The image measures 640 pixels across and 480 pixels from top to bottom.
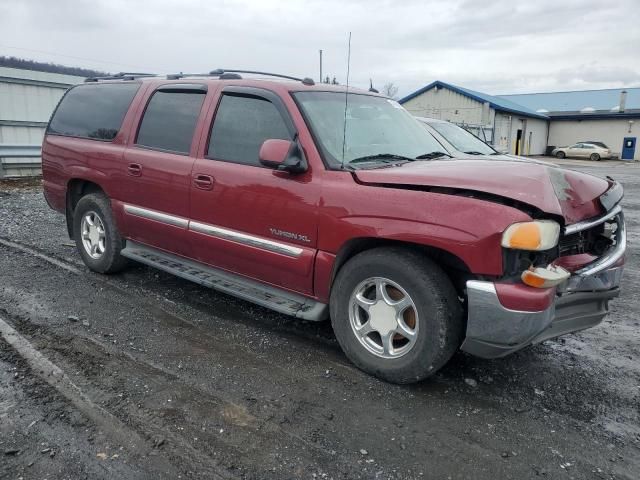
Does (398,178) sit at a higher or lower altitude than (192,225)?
higher

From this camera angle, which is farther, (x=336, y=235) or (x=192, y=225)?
(x=192, y=225)

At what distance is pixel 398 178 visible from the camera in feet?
10.4

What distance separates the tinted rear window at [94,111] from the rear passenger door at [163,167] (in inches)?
15.7

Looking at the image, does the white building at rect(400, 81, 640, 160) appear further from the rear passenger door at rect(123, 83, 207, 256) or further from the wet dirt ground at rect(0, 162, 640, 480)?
the wet dirt ground at rect(0, 162, 640, 480)

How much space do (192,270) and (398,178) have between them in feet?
7.03

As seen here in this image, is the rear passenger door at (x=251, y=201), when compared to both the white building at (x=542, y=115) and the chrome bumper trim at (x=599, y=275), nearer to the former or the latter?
the chrome bumper trim at (x=599, y=275)

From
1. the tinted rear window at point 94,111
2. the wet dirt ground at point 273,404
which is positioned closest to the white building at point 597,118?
the wet dirt ground at point 273,404

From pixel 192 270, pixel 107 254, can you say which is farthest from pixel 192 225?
pixel 107 254

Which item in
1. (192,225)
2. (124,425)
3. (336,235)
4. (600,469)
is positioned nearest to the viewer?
→ (600,469)

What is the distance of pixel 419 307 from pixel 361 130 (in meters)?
1.57

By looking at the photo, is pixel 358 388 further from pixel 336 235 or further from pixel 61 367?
pixel 61 367

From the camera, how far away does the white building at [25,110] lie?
13.0 metres

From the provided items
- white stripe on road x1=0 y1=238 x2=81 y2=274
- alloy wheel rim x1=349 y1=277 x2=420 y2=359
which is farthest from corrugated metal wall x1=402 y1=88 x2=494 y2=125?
alloy wheel rim x1=349 y1=277 x2=420 y2=359

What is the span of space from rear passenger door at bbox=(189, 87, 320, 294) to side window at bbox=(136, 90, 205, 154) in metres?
0.25
